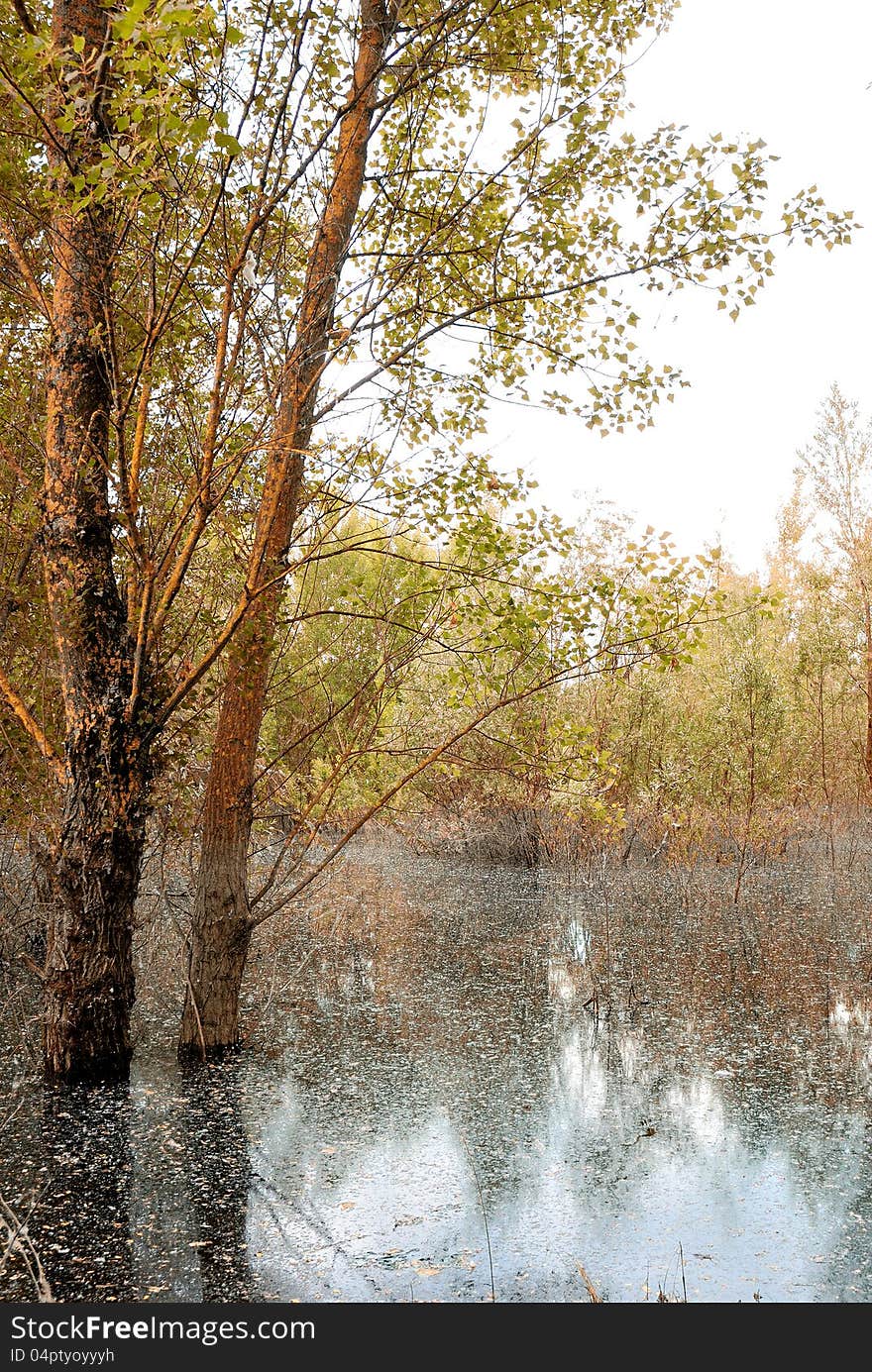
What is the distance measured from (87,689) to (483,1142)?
7.47 feet

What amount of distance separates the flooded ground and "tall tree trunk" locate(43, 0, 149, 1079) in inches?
13.8

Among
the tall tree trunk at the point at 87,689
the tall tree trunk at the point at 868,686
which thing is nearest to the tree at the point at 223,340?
the tall tree trunk at the point at 87,689

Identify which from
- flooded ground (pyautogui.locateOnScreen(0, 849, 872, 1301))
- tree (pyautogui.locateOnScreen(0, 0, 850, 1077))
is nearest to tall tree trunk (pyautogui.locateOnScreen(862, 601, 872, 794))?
flooded ground (pyautogui.locateOnScreen(0, 849, 872, 1301))

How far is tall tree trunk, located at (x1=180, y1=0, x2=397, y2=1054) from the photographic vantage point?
4.41 metres

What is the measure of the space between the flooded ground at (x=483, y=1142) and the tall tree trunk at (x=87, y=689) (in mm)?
351

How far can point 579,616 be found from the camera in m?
4.43

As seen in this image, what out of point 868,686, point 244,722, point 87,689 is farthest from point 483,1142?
point 868,686

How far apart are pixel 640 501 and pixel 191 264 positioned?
12.3 meters

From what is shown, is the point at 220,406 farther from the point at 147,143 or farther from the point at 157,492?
the point at 147,143

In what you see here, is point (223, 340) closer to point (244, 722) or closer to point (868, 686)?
point (244, 722)

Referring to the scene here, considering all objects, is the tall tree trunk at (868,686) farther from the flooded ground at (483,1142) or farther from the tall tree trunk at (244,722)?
the tall tree trunk at (244,722)

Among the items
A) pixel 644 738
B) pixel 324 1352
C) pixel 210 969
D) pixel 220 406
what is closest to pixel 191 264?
pixel 220 406

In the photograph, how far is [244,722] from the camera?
4586 mm

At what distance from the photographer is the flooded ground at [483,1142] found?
266 centimetres
